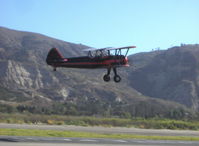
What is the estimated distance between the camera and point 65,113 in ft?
362

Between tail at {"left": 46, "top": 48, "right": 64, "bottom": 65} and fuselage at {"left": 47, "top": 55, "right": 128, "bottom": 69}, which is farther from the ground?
tail at {"left": 46, "top": 48, "right": 64, "bottom": 65}

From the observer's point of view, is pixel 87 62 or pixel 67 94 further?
pixel 67 94

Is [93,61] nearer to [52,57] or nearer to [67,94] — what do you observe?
[52,57]

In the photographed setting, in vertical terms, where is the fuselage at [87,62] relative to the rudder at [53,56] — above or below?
below

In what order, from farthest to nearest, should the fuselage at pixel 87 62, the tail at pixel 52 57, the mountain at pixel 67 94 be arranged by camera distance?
the mountain at pixel 67 94
the tail at pixel 52 57
the fuselage at pixel 87 62

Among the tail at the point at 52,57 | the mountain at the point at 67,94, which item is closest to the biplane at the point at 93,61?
the tail at the point at 52,57

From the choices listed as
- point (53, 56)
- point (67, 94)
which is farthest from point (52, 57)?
A: point (67, 94)

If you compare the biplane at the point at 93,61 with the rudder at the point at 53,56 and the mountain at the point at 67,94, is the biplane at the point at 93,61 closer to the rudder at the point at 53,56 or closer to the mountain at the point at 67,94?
the rudder at the point at 53,56

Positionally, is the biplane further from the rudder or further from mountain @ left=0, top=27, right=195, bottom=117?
mountain @ left=0, top=27, right=195, bottom=117

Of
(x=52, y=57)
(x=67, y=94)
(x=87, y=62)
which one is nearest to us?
(x=87, y=62)

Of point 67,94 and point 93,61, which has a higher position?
point 67,94

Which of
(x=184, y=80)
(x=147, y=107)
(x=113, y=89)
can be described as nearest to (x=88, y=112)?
(x=147, y=107)

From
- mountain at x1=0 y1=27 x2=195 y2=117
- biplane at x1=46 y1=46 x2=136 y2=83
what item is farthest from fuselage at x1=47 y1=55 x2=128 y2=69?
mountain at x1=0 y1=27 x2=195 y2=117

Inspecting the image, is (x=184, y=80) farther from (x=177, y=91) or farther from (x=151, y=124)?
(x=151, y=124)
